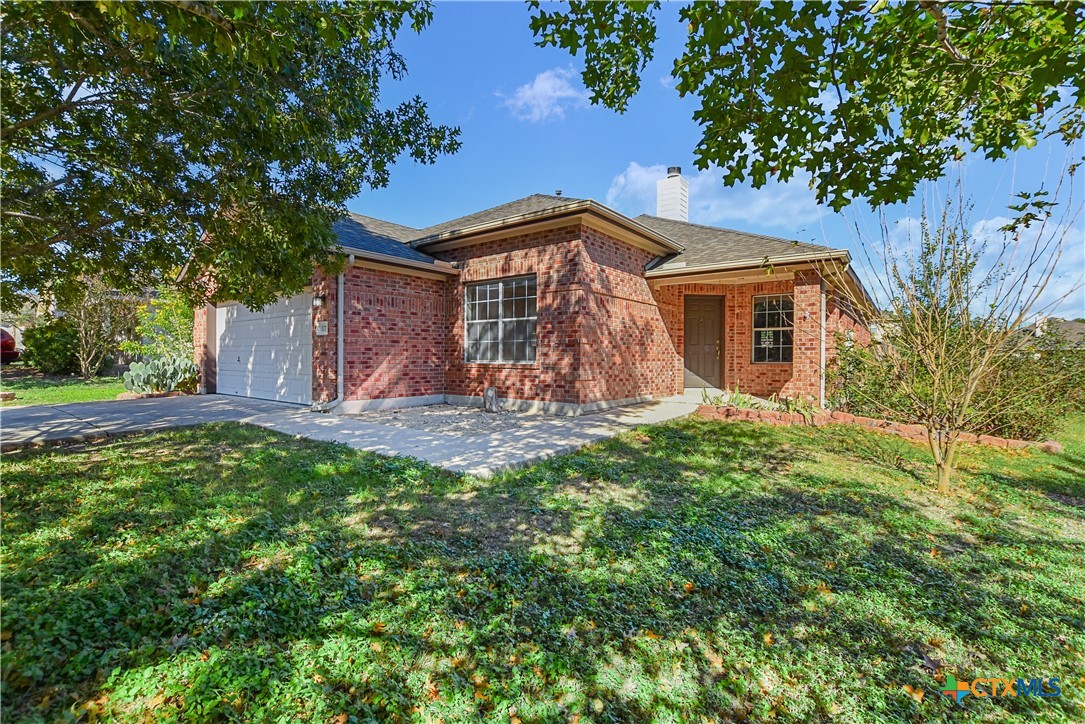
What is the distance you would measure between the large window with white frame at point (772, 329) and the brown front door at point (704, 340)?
2.84ft

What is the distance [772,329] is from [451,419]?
8148 mm

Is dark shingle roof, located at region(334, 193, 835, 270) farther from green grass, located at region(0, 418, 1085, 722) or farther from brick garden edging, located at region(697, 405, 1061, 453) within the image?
green grass, located at region(0, 418, 1085, 722)

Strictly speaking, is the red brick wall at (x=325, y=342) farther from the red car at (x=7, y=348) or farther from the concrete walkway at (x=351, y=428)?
the red car at (x=7, y=348)

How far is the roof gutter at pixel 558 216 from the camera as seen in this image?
8.50 m

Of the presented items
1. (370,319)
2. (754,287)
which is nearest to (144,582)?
(370,319)

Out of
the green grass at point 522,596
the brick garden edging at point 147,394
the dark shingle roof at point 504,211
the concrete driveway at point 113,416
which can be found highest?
the dark shingle roof at point 504,211

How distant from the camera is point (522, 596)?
107 inches

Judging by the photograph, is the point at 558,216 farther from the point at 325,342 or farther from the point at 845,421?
the point at 845,421

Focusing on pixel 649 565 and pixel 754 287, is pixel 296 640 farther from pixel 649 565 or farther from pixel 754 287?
pixel 754 287

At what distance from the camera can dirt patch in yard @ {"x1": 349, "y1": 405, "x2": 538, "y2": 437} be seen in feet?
25.0

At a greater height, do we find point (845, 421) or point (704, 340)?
point (704, 340)

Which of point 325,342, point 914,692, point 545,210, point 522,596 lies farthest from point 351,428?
point 914,692

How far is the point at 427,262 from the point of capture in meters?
10.3

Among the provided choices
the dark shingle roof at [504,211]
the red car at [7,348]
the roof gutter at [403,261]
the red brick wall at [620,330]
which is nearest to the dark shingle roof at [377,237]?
the roof gutter at [403,261]
